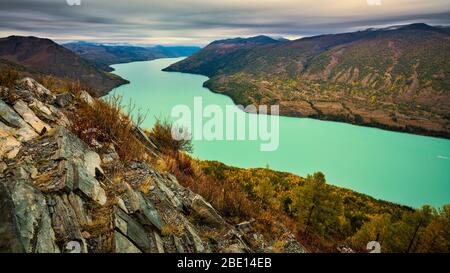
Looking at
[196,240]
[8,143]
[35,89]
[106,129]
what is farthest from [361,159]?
[8,143]

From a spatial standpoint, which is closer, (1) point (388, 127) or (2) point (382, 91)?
(1) point (388, 127)

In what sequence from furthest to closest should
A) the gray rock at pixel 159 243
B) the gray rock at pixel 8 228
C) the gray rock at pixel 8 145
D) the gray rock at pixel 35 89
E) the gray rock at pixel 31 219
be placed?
the gray rock at pixel 35 89 → the gray rock at pixel 8 145 → the gray rock at pixel 159 243 → the gray rock at pixel 31 219 → the gray rock at pixel 8 228

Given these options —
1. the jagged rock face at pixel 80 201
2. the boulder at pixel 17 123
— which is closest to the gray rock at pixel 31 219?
the jagged rock face at pixel 80 201

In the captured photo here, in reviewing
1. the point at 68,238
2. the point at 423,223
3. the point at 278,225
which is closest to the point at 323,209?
the point at 423,223

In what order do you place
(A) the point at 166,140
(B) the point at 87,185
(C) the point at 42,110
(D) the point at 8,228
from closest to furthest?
(D) the point at 8,228 → (B) the point at 87,185 → (C) the point at 42,110 → (A) the point at 166,140

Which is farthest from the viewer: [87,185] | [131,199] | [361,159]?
[361,159]

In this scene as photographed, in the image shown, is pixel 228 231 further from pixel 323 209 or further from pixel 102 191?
pixel 323 209

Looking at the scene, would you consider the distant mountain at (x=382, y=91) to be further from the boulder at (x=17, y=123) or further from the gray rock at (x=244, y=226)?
the boulder at (x=17, y=123)

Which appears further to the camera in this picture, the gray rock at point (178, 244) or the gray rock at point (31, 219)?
the gray rock at point (178, 244)

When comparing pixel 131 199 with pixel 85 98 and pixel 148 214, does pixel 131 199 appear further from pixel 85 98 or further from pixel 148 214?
pixel 85 98
